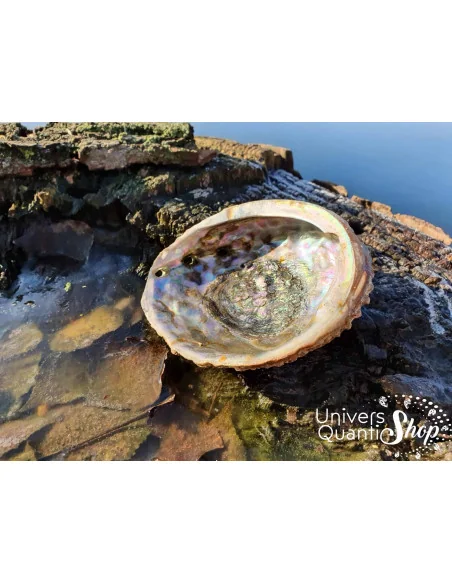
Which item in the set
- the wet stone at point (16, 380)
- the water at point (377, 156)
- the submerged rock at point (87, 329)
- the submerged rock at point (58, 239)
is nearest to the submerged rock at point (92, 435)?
the wet stone at point (16, 380)

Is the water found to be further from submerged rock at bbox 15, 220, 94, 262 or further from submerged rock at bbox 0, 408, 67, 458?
submerged rock at bbox 0, 408, 67, 458

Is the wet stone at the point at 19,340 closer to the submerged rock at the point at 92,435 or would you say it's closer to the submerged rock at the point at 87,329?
the submerged rock at the point at 87,329

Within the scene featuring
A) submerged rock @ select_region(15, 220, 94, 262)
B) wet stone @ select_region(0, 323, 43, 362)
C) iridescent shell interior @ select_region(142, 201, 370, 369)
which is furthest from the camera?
submerged rock @ select_region(15, 220, 94, 262)

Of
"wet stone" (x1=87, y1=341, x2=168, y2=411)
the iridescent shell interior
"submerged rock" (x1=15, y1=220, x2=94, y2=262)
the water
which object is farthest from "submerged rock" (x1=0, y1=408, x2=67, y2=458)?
the water

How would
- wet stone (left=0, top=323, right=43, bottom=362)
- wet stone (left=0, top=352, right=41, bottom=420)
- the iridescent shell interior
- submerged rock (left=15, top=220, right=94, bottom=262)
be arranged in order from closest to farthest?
the iridescent shell interior → wet stone (left=0, top=352, right=41, bottom=420) → wet stone (left=0, top=323, right=43, bottom=362) → submerged rock (left=15, top=220, right=94, bottom=262)
